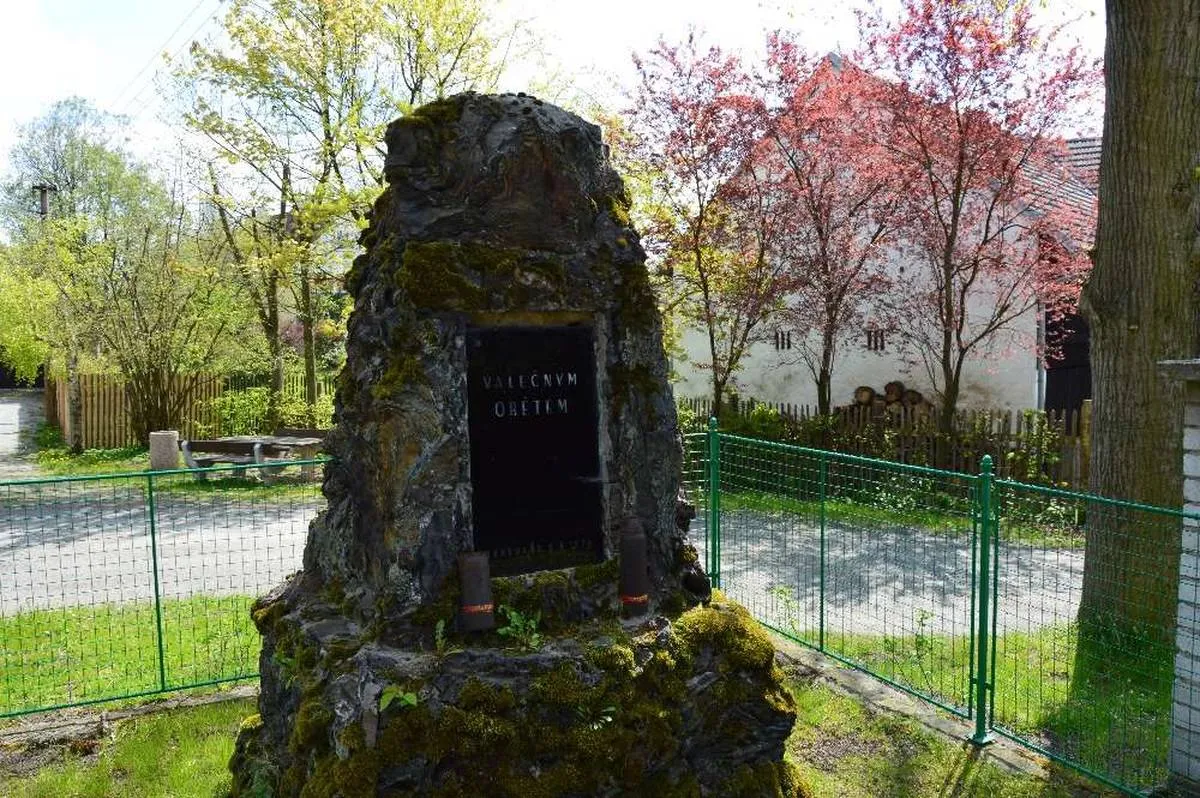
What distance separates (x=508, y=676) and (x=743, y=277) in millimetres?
12810

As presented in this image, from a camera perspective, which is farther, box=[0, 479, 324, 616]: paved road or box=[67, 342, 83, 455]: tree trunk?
box=[67, 342, 83, 455]: tree trunk

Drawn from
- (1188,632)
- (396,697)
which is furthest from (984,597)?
(396,697)

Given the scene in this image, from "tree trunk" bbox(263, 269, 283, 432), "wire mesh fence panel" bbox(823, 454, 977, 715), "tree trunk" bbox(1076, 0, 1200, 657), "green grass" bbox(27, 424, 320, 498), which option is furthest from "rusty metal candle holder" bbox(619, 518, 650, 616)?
"tree trunk" bbox(263, 269, 283, 432)

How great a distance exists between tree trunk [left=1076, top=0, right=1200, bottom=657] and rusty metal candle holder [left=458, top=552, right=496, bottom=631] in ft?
15.5

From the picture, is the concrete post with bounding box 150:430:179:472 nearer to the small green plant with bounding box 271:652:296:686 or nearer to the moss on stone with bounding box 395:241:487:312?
the small green plant with bounding box 271:652:296:686

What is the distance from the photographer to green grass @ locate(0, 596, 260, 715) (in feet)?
21.2

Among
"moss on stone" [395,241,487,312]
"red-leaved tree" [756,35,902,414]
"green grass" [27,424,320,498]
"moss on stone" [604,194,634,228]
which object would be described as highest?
"red-leaved tree" [756,35,902,414]

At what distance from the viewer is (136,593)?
8328mm

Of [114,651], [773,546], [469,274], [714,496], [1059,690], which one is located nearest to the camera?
[469,274]

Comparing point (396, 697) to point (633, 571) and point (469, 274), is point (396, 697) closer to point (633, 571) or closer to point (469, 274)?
point (633, 571)

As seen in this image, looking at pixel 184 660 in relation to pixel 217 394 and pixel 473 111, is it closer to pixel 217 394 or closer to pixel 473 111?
pixel 473 111

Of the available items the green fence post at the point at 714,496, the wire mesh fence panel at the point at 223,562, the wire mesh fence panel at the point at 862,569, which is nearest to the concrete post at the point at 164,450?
the wire mesh fence panel at the point at 223,562

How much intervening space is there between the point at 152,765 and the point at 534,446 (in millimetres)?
3192

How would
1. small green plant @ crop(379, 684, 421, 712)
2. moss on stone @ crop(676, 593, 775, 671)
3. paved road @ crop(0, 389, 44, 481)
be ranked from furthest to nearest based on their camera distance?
paved road @ crop(0, 389, 44, 481) < moss on stone @ crop(676, 593, 775, 671) < small green plant @ crop(379, 684, 421, 712)
